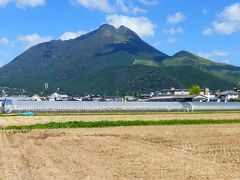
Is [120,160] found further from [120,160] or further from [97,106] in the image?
[97,106]

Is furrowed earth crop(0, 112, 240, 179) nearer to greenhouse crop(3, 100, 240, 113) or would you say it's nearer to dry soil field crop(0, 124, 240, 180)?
dry soil field crop(0, 124, 240, 180)

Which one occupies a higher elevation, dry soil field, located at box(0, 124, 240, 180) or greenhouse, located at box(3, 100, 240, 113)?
greenhouse, located at box(3, 100, 240, 113)

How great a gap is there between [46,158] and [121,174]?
710 centimetres

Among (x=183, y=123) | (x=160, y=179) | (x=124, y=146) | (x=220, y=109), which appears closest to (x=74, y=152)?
(x=124, y=146)

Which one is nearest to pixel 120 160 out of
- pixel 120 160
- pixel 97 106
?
pixel 120 160

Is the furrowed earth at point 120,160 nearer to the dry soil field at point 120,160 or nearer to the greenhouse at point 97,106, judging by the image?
the dry soil field at point 120,160

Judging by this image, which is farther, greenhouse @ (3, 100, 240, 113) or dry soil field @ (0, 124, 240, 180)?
greenhouse @ (3, 100, 240, 113)

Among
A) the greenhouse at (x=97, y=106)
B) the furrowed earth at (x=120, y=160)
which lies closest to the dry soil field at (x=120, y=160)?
the furrowed earth at (x=120, y=160)

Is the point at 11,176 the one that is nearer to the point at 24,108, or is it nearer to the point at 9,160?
the point at 9,160

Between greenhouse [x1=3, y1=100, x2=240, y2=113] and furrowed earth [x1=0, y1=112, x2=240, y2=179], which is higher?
greenhouse [x1=3, y1=100, x2=240, y2=113]

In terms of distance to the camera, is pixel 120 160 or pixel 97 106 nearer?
pixel 120 160

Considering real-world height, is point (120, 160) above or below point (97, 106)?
below

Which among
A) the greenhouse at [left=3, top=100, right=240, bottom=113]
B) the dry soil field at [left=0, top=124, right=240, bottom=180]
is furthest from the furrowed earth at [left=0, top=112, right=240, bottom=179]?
the greenhouse at [left=3, top=100, right=240, bottom=113]

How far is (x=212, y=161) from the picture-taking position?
2378cm
